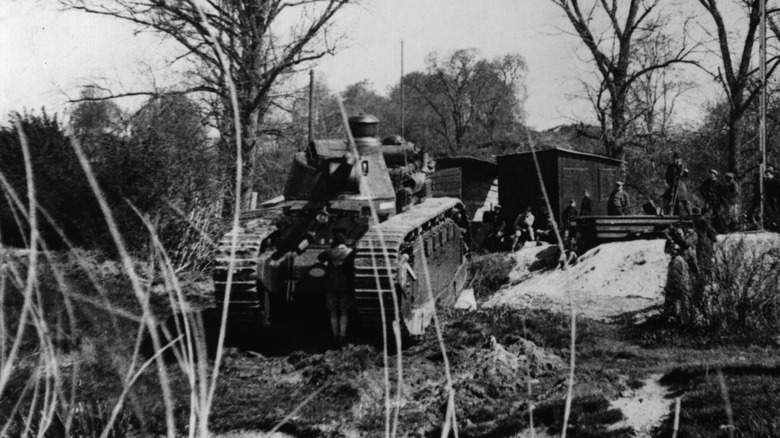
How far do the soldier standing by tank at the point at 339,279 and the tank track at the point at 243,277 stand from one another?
89cm

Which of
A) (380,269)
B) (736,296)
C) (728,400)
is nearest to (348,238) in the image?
(380,269)

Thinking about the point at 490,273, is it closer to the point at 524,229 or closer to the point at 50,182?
the point at 524,229

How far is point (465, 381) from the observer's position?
25.1 feet

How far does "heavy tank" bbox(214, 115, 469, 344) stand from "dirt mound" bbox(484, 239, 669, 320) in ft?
9.47

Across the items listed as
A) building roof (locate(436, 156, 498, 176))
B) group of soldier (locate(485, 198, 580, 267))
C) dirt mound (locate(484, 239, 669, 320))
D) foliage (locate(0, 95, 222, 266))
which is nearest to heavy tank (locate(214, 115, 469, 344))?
foliage (locate(0, 95, 222, 266))

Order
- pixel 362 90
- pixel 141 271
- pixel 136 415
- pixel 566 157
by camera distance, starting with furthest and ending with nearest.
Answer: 1. pixel 362 90
2. pixel 566 157
3. pixel 141 271
4. pixel 136 415

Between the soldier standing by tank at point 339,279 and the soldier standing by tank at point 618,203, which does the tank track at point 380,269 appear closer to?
the soldier standing by tank at point 339,279

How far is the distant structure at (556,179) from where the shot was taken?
79.4ft

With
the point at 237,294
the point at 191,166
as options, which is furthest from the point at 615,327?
the point at 191,166

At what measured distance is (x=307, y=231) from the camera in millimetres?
9930

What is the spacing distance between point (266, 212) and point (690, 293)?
627 cm

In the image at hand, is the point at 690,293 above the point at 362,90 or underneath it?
underneath

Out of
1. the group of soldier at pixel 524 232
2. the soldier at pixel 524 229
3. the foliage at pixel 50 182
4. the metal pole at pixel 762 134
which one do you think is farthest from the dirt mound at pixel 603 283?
the foliage at pixel 50 182

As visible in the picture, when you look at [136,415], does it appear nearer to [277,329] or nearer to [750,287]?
[277,329]
